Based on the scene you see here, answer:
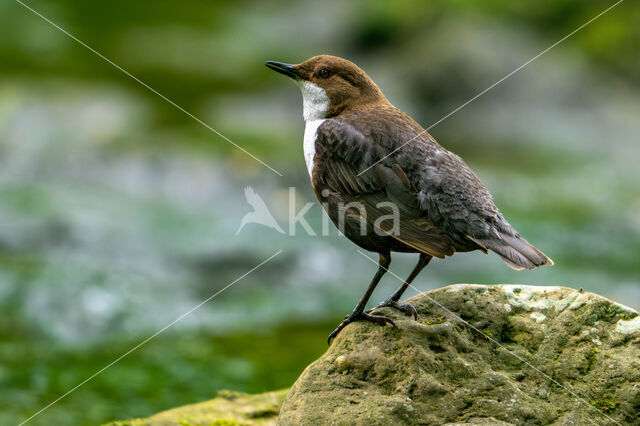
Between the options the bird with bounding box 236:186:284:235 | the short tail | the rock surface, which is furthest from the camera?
the bird with bounding box 236:186:284:235

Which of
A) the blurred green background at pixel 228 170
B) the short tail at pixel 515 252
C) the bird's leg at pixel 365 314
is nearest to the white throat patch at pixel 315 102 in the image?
the bird's leg at pixel 365 314

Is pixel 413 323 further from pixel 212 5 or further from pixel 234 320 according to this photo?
pixel 212 5

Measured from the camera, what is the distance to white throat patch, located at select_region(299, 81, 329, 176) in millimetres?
4293

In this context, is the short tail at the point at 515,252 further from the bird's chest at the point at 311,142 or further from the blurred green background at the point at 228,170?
the blurred green background at the point at 228,170

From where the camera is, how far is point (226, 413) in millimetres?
4289

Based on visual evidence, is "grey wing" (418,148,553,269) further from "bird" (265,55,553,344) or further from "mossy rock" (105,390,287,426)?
"mossy rock" (105,390,287,426)

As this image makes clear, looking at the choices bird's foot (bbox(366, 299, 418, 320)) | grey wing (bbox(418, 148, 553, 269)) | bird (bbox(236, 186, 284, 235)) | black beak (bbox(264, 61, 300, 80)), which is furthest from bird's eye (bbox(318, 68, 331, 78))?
bird (bbox(236, 186, 284, 235))

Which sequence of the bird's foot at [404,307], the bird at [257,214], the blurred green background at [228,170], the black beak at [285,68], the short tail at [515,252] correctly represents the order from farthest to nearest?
the bird at [257,214] → the blurred green background at [228,170] → the black beak at [285,68] → the bird's foot at [404,307] → the short tail at [515,252]

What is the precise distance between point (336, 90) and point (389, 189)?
2.99 feet

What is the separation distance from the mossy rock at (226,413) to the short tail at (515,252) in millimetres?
1817

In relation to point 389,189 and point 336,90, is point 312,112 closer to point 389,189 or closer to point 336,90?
point 336,90

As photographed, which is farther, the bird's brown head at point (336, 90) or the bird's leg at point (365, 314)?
the bird's brown head at point (336, 90)

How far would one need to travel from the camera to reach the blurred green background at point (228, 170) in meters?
6.82

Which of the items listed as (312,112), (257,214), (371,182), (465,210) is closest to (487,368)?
(465,210)
